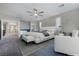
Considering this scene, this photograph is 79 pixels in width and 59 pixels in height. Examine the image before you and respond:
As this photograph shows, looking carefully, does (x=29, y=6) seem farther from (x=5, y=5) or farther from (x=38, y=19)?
(x=5, y=5)

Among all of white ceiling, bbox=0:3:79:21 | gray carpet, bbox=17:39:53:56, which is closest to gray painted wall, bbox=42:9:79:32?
white ceiling, bbox=0:3:79:21

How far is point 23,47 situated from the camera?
7.66 ft

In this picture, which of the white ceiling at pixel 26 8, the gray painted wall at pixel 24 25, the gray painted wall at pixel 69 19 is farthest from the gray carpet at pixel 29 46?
the white ceiling at pixel 26 8

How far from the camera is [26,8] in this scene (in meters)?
2.32

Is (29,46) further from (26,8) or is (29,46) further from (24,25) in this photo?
(26,8)

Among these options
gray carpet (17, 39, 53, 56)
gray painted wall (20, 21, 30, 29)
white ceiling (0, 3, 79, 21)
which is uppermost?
white ceiling (0, 3, 79, 21)

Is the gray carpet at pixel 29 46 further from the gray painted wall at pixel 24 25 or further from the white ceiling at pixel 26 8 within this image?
the white ceiling at pixel 26 8

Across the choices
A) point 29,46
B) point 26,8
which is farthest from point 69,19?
point 29,46

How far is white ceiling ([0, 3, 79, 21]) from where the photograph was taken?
2273 millimetres

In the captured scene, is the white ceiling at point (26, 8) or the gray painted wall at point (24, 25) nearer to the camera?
the white ceiling at point (26, 8)

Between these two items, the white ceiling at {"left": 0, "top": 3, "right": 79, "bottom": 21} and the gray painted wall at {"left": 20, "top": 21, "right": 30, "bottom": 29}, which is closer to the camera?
the white ceiling at {"left": 0, "top": 3, "right": 79, "bottom": 21}

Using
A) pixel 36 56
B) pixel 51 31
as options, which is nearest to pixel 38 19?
pixel 51 31

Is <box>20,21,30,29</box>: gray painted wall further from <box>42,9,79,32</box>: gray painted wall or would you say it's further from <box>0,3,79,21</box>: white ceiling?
<box>42,9,79,32</box>: gray painted wall

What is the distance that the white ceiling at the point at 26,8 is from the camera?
2.27 meters
